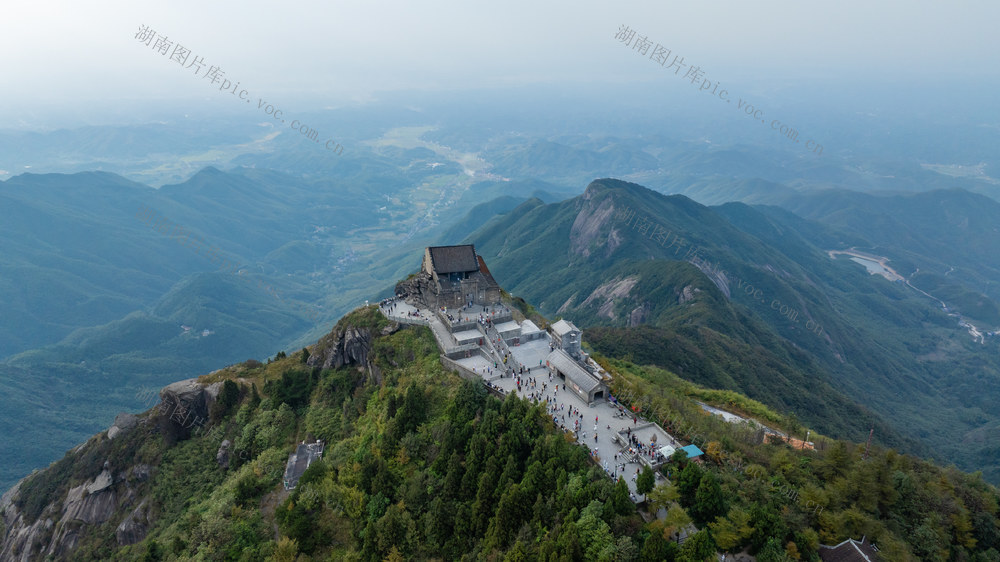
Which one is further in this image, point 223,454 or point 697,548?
point 223,454

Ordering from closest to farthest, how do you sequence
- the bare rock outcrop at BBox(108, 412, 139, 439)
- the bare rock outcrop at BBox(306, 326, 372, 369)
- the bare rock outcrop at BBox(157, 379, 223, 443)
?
the bare rock outcrop at BBox(306, 326, 372, 369) < the bare rock outcrop at BBox(157, 379, 223, 443) < the bare rock outcrop at BBox(108, 412, 139, 439)

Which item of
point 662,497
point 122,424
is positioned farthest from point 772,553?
point 122,424

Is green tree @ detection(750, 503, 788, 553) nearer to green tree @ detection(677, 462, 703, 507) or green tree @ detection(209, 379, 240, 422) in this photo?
green tree @ detection(677, 462, 703, 507)

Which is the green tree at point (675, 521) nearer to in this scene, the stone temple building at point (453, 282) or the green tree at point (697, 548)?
the green tree at point (697, 548)

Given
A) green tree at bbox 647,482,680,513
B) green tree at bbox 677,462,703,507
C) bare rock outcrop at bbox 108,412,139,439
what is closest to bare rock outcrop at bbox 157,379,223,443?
bare rock outcrop at bbox 108,412,139,439

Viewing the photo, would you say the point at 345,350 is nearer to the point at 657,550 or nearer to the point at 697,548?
the point at 657,550

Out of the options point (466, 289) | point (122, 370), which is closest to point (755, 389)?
point (466, 289)
